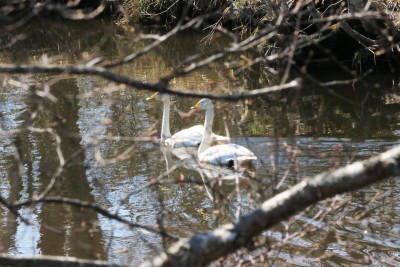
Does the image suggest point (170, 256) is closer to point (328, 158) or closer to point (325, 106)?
point (328, 158)

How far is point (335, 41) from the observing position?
17047 millimetres

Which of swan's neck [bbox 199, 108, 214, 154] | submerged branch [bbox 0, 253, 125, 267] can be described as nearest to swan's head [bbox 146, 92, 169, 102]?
swan's neck [bbox 199, 108, 214, 154]

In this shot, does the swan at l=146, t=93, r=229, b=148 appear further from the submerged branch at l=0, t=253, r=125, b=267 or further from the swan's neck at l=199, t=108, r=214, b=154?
the submerged branch at l=0, t=253, r=125, b=267

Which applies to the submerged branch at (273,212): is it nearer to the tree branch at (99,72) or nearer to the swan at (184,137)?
the tree branch at (99,72)

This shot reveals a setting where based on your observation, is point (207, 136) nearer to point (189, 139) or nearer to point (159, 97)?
point (189, 139)

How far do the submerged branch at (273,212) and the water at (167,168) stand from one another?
1.12 feet

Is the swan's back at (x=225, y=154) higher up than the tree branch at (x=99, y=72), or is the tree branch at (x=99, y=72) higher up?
the tree branch at (x=99, y=72)

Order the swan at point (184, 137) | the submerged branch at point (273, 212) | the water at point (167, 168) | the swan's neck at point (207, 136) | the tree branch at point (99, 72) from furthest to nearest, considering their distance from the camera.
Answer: the swan at point (184, 137)
the swan's neck at point (207, 136)
the water at point (167, 168)
the submerged branch at point (273, 212)
the tree branch at point (99, 72)

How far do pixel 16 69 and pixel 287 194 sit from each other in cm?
119

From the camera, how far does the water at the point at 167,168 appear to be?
13.2 feet

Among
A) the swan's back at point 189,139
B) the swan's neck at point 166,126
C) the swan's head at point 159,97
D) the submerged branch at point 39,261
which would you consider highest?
the swan's head at point 159,97

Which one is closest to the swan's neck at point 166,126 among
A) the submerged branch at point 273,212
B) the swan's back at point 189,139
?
the swan's back at point 189,139

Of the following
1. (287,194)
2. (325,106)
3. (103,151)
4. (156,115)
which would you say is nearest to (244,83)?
(325,106)

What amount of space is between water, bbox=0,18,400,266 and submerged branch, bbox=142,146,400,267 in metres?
0.34
